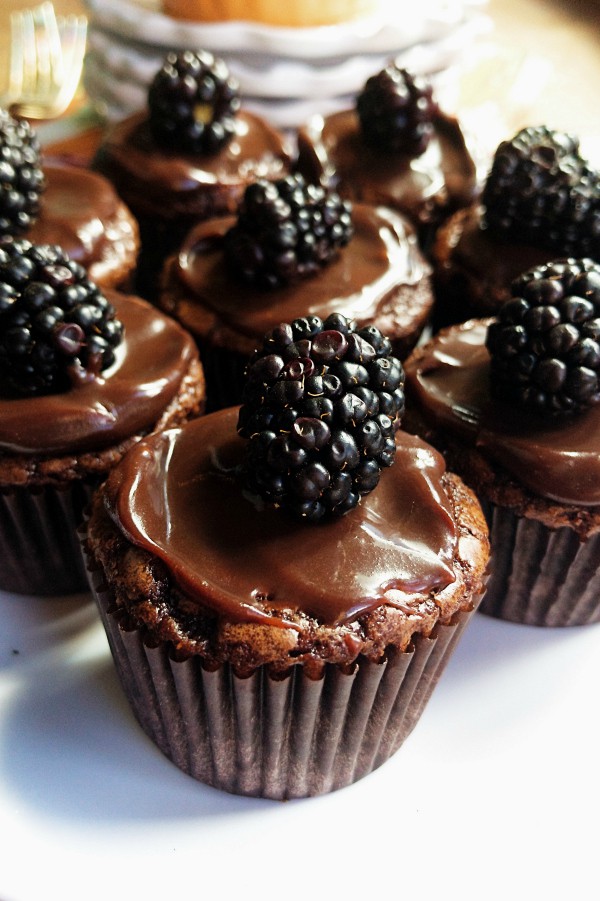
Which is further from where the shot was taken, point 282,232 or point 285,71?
point 285,71

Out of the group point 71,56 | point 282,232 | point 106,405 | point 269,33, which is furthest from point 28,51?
point 106,405

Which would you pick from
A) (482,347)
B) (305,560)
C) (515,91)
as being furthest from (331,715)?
(515,91)

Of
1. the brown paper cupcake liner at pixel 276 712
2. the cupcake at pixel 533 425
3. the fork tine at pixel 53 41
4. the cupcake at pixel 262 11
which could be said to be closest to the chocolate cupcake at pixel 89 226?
the cupcake at pixel 533 425

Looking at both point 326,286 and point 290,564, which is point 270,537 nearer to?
point 290,564

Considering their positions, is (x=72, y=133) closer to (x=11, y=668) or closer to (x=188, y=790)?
(x=11, y=668)

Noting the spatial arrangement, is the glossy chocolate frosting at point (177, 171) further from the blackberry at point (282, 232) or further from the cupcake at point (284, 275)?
the blackberry at point (282, 232)

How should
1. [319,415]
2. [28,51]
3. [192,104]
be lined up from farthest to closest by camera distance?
[28,51] < [192,104] < [319,415]
